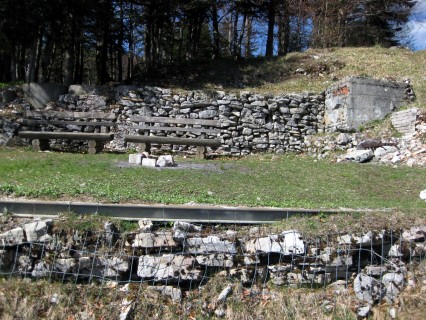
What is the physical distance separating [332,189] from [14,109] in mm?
9301

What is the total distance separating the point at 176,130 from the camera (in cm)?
1104

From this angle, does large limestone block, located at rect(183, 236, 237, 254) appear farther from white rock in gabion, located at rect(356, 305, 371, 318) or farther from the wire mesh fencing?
white rock in gabion, located at rect(356, 305, 371, 318)

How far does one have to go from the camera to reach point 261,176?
24.4 feet

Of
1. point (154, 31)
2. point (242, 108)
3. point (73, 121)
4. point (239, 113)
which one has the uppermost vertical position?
point (154, 31)

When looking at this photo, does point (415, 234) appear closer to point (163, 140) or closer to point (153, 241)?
point (153, 241)

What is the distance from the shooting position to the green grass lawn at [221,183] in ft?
17.2

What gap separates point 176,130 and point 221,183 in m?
4.81

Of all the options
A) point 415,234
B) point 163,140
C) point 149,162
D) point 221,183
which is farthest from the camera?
point 163,140

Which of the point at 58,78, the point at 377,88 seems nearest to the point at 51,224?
the point at 377,88

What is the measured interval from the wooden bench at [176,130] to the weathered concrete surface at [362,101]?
11.6 ft

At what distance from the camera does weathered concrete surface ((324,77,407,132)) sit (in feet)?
37.8

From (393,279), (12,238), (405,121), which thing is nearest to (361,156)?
(405,121)

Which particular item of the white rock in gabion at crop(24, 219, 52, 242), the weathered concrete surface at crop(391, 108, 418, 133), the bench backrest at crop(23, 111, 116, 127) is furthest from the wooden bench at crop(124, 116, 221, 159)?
the white rock in gabion at crop(24, 219, 52, 242)

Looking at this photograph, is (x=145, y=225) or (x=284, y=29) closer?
(x=145, y=225)
